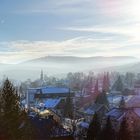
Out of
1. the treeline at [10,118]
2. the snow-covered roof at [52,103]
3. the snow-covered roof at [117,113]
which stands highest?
the treeline at [10,118]

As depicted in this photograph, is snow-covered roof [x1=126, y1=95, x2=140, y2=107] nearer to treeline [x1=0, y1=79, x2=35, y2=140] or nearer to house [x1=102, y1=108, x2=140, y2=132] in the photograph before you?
house [x1=102, y1=108, x2=140, y2=132]

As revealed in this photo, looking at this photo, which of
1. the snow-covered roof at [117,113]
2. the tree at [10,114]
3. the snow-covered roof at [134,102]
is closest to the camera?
the tree at [10,114]

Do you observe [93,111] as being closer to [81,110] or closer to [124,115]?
[81,110]

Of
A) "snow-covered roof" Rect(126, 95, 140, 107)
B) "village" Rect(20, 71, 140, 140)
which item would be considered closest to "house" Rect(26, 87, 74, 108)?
"village" Rect(20, 71, 140, 140)

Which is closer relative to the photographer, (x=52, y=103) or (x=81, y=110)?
(x=81, y=110)

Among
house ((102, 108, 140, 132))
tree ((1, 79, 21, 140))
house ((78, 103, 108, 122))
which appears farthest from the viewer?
house ((78, 103, 108, 122))

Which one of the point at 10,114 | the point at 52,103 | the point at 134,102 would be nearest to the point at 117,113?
the point at 134,102

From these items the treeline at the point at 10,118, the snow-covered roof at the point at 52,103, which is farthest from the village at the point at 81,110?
the treeline at the point at 10,118

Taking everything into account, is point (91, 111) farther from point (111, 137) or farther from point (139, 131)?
point (111, 137)

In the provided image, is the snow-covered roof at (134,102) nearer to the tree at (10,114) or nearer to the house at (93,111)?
the house at (93,111)
